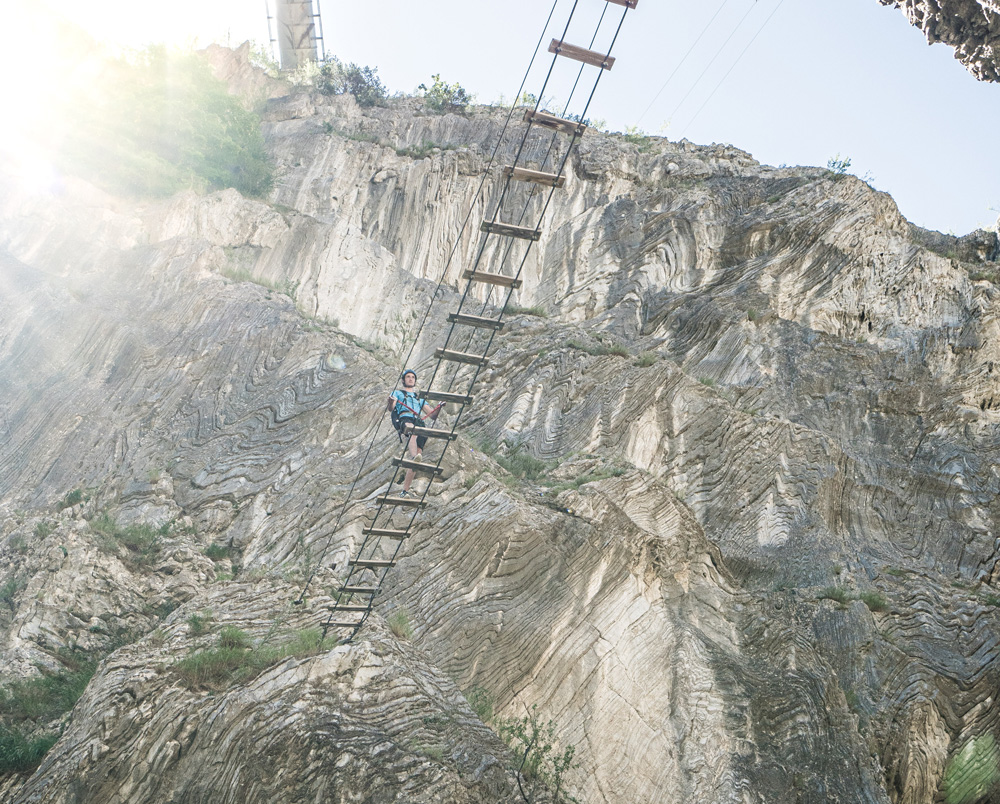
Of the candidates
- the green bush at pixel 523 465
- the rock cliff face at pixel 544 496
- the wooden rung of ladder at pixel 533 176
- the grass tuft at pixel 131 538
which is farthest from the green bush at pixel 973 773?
the grass tuft at pixel 131 538

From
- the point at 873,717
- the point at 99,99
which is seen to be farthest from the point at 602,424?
the point at 99,99

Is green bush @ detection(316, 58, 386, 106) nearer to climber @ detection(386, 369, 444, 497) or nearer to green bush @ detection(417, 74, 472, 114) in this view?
green bush @ detection(417, 74, 472, 114)

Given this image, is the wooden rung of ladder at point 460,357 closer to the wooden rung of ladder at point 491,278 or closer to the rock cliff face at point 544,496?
the wooden rung of ladder at point 491,278

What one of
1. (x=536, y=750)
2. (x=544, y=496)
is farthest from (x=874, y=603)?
(x=536, y=750)

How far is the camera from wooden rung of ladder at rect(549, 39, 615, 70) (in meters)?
11.9

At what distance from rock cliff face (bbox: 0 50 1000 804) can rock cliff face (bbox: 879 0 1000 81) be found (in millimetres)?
8596

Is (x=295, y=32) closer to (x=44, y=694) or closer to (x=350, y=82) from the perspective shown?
(x=350, y=82)

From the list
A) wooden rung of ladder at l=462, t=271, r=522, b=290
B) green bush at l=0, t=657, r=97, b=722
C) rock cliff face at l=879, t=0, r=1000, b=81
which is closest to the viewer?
rock cliff face at l=879, t=0, r=1000, b=81

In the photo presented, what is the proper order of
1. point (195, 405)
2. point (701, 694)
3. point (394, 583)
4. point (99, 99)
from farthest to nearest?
point (99, 99)
point (195, 405)
point (394, 583)
point (701, 694)

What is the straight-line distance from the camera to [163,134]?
32.3 meters

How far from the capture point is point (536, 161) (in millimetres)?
35625

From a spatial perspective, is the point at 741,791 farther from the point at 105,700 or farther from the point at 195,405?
the point at 195,405

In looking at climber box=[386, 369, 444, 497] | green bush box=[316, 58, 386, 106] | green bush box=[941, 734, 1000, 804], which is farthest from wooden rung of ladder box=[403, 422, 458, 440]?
green bush box=[316, 58, 386, 106]

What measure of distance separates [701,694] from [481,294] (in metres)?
17.6
